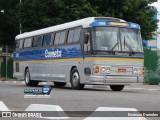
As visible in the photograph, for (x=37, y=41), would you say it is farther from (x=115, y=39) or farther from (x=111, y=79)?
(x=111, y=79)

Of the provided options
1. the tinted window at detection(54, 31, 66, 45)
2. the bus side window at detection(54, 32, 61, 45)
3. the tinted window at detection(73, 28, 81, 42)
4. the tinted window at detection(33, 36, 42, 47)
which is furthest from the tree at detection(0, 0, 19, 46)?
the tinted window at detection(73, 28, 81, 42)

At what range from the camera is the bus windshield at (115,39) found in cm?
2167

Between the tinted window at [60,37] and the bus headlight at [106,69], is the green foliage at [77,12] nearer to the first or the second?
the tinted window at [60,37]

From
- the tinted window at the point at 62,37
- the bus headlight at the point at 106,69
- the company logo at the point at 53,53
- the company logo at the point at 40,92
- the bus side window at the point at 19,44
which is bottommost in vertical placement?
the company logo at the point at 40,92

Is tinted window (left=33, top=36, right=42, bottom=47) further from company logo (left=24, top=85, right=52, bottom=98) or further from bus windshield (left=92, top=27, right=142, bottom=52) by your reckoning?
company logo (left=24, top=85, right=52, bottom=98)

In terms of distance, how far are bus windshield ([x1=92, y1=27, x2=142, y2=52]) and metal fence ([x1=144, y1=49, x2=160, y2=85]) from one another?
9039 mm

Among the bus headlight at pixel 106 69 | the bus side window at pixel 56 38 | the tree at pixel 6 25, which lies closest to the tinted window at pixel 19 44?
the bus side window at pixel 56 38

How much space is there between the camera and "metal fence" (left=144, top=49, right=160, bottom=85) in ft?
102

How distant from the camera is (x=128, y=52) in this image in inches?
867

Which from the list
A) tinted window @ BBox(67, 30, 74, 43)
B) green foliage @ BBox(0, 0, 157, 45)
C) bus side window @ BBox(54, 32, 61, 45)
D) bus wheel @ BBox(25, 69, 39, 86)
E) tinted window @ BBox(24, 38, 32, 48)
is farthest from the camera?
green foliage @ BBox(0, 0, 157, 45)

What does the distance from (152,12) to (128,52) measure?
2733 cm

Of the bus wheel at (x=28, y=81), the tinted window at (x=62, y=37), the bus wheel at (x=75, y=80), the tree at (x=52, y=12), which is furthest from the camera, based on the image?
the tree at (x=52, y=12)

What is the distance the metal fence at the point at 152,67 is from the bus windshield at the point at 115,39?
29.7 feet

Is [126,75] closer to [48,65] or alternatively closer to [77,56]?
[77,56]
